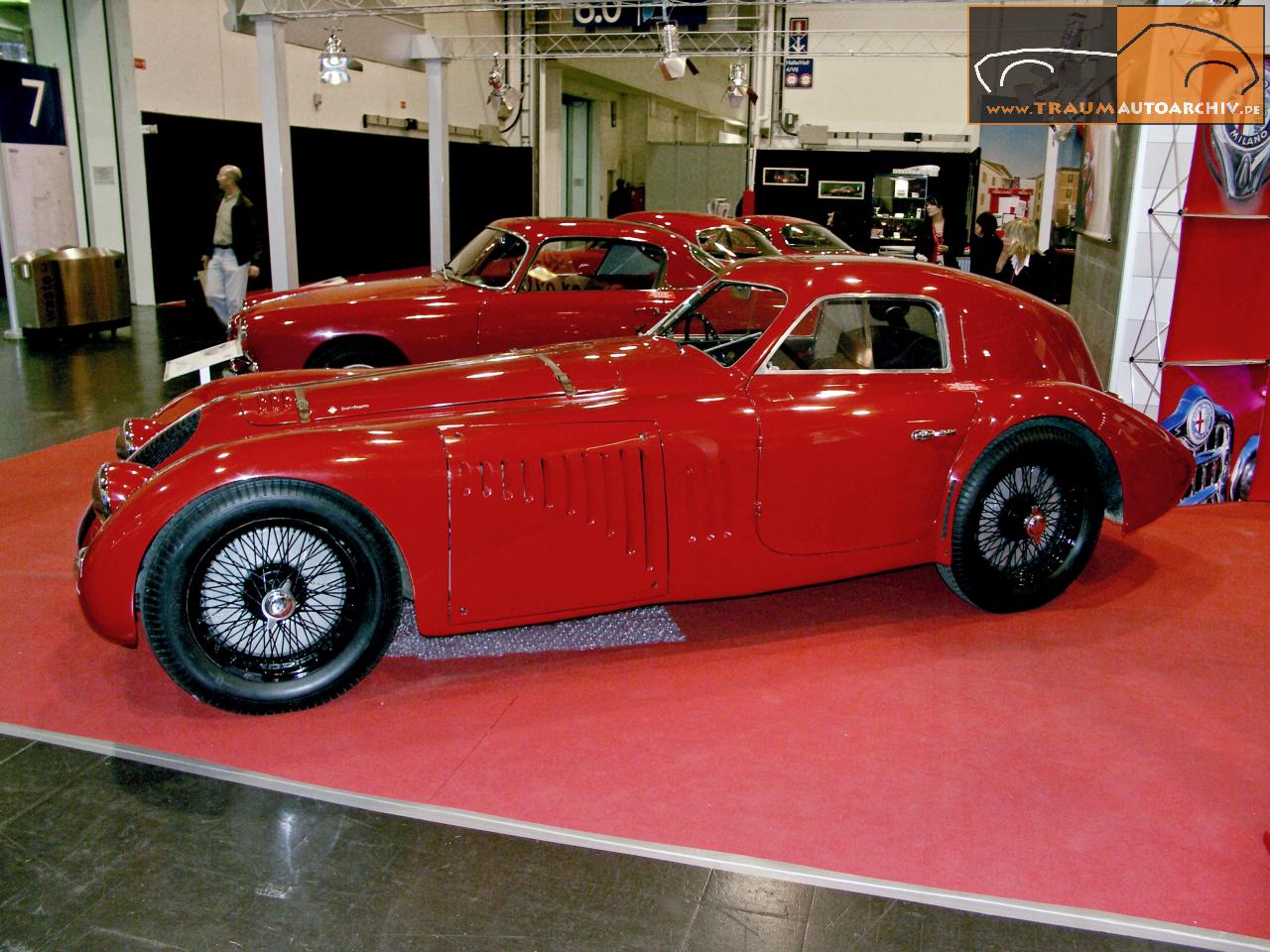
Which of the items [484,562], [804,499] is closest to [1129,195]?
[804,499]

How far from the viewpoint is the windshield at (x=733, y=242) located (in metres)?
9.72

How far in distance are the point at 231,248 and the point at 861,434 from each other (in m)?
8.36

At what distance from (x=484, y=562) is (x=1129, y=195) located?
15.2 ft

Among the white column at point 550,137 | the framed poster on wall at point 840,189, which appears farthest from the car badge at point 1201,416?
the white column at point 550,137

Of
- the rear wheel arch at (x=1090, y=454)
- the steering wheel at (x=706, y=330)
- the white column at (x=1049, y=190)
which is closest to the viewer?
the rear wheel arch at (x=1090, y=454)

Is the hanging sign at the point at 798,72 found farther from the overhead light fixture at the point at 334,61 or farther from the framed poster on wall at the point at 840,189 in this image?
the overhead light fixture at the point at 334,61

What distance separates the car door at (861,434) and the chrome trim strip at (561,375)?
2.25 feet

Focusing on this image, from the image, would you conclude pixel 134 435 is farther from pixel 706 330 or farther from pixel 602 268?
pixel 602 268

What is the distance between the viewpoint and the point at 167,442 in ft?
13.0

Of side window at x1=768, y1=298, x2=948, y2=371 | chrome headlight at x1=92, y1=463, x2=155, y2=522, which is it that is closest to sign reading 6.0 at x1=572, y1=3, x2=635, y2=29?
side window at x1=768, y1=298, x2=948, y2=371

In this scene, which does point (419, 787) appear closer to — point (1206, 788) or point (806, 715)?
point (806, 715)

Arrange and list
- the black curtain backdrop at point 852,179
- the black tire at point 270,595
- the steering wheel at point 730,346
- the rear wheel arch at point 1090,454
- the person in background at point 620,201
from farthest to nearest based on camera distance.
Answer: the person in background at point 620,201 → the black curtain backdrop at point 852,179 → the steering wheel at point 730,346 → the rear wheel arch at point 1090,454 → the black tire at point 270,595

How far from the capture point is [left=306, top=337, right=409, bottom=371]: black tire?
21.9ft

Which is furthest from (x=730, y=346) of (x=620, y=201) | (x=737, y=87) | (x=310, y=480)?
(x=620, y=201)
